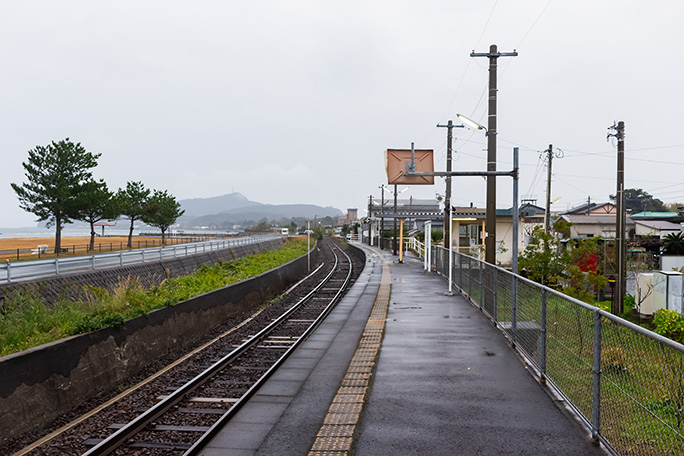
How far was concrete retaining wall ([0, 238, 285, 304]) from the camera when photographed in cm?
1667

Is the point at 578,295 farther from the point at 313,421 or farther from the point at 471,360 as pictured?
the point at 313,421

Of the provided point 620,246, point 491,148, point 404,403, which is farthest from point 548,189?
point 404,403

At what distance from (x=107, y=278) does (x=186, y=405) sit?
14.6 meters

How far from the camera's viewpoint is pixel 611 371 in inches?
239

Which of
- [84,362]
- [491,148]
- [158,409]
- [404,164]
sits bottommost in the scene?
[158,409]

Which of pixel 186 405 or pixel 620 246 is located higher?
pixel 620 246

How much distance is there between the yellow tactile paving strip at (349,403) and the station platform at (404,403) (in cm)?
1

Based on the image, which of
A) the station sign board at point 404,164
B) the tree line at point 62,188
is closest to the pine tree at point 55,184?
the tree line at point 62,188

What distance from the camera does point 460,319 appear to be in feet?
48.3

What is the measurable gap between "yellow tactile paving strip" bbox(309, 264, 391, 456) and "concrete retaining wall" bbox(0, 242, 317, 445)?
4.29m

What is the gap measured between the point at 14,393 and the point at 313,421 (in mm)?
4178

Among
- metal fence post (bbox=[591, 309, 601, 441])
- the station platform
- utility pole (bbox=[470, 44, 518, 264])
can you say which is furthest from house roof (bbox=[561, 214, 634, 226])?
metal fence post (bbox=[591, 309, 601, 441])

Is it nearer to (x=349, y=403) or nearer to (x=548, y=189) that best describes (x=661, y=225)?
(x=548, y=189)

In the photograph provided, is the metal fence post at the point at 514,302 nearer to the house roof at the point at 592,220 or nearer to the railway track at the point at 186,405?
the railway track at the point at 186,405
